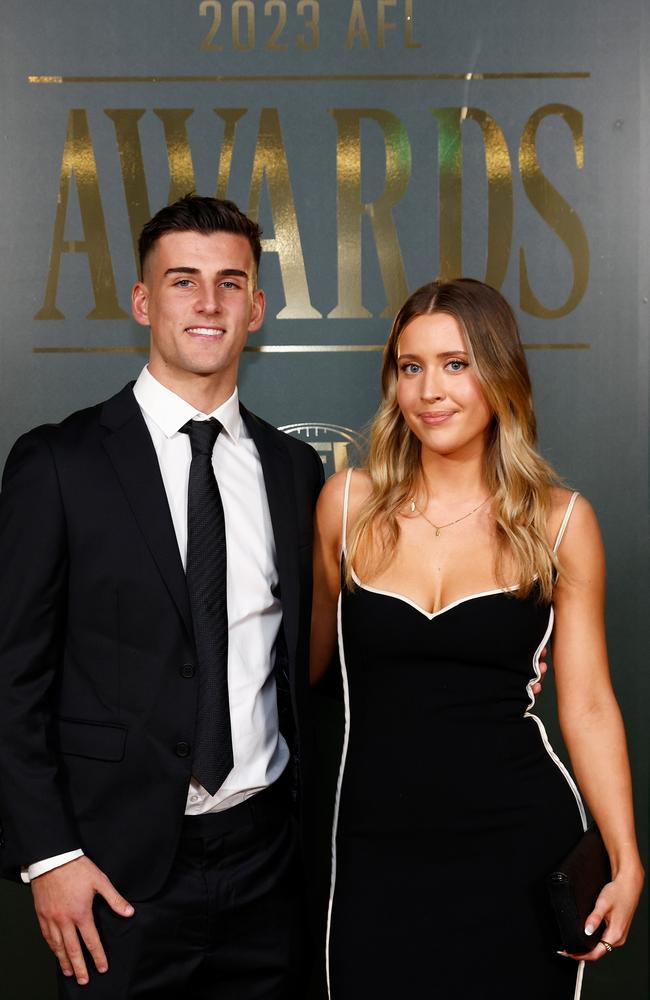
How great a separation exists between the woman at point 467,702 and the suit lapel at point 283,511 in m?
0.10

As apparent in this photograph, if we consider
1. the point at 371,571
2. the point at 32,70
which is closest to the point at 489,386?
the point at 371,571

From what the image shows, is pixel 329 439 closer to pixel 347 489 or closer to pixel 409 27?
pixel 347 489

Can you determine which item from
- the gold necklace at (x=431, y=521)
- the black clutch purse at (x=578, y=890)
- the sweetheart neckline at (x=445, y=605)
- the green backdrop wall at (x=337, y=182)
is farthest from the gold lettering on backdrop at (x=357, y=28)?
→ the black clutch purse at (x=578, y=890)

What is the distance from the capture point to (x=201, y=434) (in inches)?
84.2

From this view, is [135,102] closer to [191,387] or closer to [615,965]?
[191,387]

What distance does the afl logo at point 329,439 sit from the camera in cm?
292

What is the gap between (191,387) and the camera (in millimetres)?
2166

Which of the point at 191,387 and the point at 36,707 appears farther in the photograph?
the point at 191,387

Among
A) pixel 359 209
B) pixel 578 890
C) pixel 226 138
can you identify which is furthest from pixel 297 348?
pixel 578 890

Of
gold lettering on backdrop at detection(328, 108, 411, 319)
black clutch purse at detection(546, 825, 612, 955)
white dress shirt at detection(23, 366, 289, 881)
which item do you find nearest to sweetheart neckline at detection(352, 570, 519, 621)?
white dress shirt at detection(23, 366, 289, 881)

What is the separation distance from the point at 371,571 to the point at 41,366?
122cm

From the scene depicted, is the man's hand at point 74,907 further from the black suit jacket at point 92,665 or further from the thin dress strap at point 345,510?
the thin dress strap at point 345,510

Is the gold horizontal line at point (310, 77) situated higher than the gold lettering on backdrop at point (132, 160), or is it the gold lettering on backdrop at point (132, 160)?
the gold horizontal line at point (310, 77)

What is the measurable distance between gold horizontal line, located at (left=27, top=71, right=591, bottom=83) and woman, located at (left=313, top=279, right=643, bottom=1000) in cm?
98
